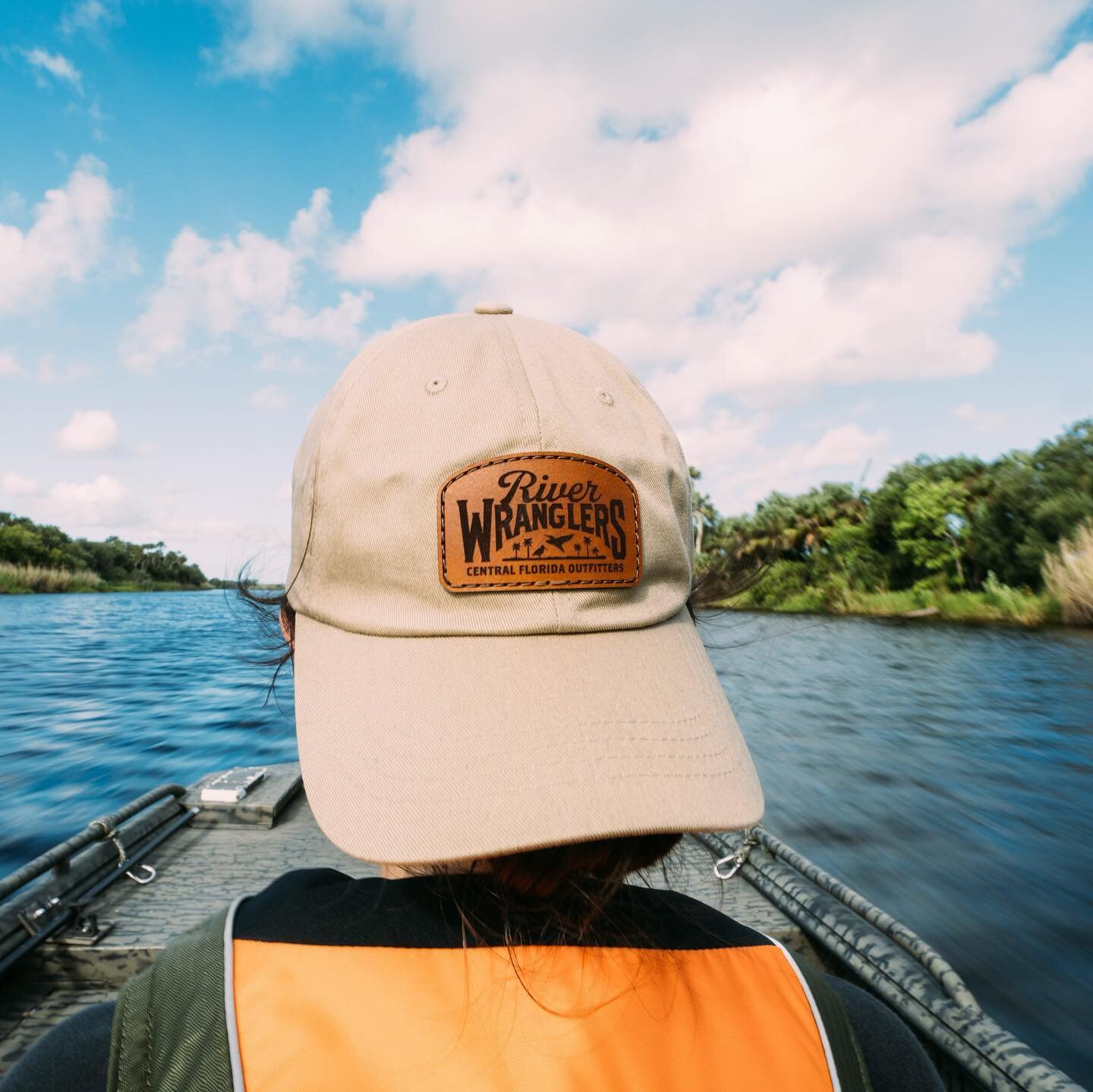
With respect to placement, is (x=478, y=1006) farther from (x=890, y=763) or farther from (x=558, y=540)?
(x=890, y=763)

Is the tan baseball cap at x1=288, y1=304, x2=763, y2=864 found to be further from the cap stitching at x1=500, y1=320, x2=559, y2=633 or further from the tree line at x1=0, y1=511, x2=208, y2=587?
the tree line at x1=0, y1=511, x2=208, y2=587

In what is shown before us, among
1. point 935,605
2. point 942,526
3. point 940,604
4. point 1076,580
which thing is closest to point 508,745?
point 1076,580

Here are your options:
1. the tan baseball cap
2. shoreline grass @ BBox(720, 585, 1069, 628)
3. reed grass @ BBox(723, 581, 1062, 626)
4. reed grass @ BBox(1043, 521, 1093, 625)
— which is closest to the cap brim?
the tan baseball cap

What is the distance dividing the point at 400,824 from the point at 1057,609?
23.6 metres

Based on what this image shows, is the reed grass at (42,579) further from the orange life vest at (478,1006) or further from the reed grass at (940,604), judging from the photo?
the orange life vest at (478,1006)

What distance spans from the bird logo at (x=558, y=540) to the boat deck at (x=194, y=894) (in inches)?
43.2

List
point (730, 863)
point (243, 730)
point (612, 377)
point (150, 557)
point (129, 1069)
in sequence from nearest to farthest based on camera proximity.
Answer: point (129, 1069)
point (612, 377)
point (730, 863)
point (243, 730)
point (150, 557)

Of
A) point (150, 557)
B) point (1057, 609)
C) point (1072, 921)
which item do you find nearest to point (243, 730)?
point (1072, 921)

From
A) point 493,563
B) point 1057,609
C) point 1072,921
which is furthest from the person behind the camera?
point 1057,609

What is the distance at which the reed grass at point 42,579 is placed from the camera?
4734cm

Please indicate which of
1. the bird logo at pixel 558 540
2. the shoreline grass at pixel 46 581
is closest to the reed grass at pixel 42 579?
the shoreline grass at pixel 46 581

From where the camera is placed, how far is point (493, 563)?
0.80 meters

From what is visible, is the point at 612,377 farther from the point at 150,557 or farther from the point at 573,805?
the point at 150,557

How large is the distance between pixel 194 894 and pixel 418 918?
2503 mm
